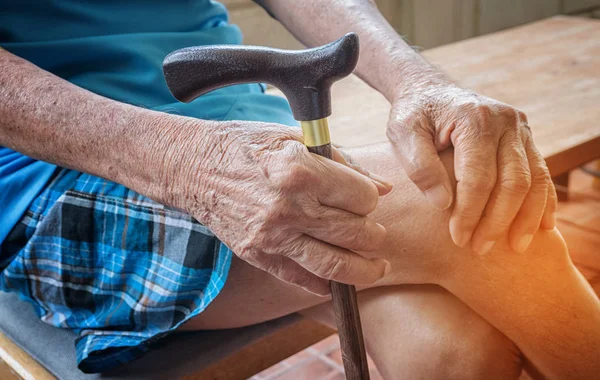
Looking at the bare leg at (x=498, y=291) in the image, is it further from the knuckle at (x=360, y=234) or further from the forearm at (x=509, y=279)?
the knuckle at (x=360, y=234)

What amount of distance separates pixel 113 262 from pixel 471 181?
453 mm

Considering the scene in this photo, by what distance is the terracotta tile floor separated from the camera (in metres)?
1.67

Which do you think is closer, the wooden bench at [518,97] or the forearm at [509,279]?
the forearm at [509,279]

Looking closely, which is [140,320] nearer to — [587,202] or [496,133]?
[496,133]

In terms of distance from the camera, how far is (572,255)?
2027 mm

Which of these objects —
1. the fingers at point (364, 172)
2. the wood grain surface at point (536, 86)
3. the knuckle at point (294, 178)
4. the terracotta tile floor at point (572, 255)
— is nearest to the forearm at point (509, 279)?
the fingers at point (364, 172)

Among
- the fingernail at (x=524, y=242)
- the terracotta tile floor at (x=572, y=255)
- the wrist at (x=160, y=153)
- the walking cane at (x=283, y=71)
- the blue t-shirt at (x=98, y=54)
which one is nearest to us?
the walking cane at (x=283, y=71)

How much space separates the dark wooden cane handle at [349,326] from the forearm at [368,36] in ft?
1.09

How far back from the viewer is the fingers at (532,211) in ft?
2.56

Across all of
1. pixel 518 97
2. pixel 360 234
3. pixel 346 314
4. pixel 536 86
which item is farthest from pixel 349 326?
pixel 536 86

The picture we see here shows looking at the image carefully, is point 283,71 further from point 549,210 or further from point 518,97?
point 518,97

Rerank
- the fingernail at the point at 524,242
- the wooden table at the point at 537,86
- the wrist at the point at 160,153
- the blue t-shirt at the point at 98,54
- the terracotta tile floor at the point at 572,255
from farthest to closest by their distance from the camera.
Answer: the terracotta tile floor at the point at 572,255, the wooden table at the point at 537,86, the blue t-shirt at the point at 98,54, the fingernail at the point at 524,242, the wrist at the point at 160,153

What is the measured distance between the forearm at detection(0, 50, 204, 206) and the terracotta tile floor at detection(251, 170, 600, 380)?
1.00 meters

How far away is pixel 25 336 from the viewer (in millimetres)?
963
